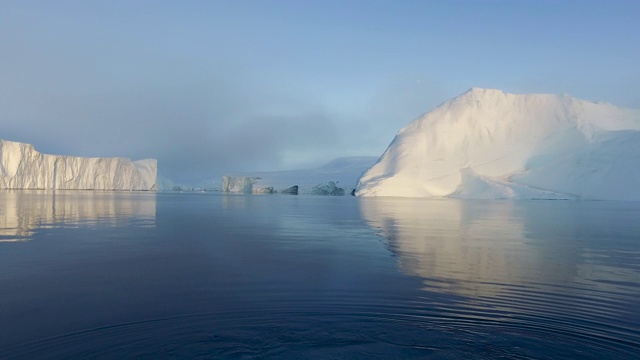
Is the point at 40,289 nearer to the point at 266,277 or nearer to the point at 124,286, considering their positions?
the point at 124,286

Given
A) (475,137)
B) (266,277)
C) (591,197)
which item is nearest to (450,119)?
(475,137)

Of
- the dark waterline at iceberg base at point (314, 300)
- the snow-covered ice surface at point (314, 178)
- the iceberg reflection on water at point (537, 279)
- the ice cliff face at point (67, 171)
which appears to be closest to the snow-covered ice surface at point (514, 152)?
the snow-covered ice surface at point (314, 178)

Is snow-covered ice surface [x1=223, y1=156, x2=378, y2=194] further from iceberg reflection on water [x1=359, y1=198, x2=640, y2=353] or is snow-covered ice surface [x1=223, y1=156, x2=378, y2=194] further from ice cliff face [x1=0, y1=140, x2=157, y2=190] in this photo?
iceberg reflection on water [x1=359, y1=198, x2=640, y2=353]

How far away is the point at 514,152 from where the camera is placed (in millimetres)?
76000

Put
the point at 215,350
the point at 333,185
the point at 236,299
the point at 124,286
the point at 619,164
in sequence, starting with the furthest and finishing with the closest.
Answer: the point at 333,185, the point at 619,164, the point at 124,286, the point at 236,299, the point at 215,350

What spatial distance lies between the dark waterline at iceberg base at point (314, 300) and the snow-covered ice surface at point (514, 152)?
5819cm

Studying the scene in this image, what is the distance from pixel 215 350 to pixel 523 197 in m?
67.4

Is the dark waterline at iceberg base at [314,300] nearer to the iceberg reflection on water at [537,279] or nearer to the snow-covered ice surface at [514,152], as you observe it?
the iceberg reflection on water at [537,279]

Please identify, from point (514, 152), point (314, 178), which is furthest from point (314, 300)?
point (314, 178)

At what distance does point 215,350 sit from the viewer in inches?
189

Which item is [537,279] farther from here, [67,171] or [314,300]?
[67,171]

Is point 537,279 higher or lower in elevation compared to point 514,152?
lower

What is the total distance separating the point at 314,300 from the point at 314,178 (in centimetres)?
10194

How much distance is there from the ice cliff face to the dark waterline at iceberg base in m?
93.3
